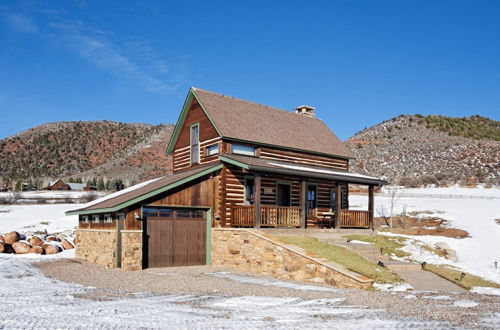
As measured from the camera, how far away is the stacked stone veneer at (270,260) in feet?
45.6

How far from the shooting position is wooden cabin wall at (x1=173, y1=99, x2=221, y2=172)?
22234 millimetres

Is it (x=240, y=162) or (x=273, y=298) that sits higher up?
(x=240, y=162)

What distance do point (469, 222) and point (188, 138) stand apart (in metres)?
18.7

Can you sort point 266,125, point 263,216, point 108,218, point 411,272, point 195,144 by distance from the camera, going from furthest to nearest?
point 266,125
point 195,144
point 263,216
point 108,218
point 411,272

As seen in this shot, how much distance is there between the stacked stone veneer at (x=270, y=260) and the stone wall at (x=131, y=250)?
138 inches

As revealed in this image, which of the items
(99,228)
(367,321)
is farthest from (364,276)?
(99,228)

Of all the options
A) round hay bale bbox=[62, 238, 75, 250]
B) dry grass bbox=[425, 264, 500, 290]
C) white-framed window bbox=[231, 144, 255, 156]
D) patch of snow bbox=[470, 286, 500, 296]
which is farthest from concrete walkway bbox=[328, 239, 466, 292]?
round hay bale bbox=[62, 238, 75, 250]

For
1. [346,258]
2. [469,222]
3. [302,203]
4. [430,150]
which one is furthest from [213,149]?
[430,150]

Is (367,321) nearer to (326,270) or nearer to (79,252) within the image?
(326,270)

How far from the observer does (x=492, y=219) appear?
29562 millimetres

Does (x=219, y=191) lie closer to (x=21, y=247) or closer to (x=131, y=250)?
(x=131, y=250)

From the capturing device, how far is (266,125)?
24516mm

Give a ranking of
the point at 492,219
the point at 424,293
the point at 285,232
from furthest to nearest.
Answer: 1. the point at 492,219
2. the point at 285,232
3. the point at 424,293

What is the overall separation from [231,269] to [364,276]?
20.6 ft
